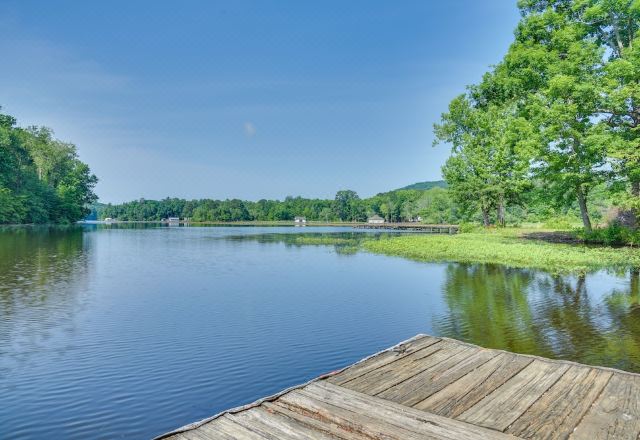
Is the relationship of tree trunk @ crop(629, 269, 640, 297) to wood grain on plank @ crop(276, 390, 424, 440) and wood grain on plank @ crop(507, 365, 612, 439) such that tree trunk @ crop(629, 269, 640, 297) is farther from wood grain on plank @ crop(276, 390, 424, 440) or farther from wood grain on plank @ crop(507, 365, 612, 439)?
wood grain on plank @ crop(276, 390, 424, 440)

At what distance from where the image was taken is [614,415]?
5.69m

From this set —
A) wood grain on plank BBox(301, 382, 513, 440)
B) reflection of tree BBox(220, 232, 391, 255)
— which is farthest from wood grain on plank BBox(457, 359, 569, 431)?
reflection of tree BBox(220, 232, 391, 255)


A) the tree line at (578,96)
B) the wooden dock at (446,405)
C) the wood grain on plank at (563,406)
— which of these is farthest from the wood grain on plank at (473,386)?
the tree line at (578,96)

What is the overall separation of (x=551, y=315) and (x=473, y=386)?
33.4 ft

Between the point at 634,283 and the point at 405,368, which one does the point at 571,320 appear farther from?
the point at 405,368

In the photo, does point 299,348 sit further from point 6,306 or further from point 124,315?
point 6,306

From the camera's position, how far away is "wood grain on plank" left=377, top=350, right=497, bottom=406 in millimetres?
6234

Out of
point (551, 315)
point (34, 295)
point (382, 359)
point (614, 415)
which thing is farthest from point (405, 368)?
point (34, 295)

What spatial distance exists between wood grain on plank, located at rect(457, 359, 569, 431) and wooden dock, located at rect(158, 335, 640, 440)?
0.01 m

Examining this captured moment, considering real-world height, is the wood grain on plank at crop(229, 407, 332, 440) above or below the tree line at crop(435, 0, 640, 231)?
below

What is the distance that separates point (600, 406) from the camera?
19.7 ft

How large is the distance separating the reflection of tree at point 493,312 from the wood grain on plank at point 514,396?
391cm

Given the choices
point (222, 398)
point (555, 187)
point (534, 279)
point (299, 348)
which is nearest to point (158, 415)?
point (222, 398)

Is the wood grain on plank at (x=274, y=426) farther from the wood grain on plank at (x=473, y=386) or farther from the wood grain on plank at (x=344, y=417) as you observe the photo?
the wood grain on plank at (x=473, y=386)
